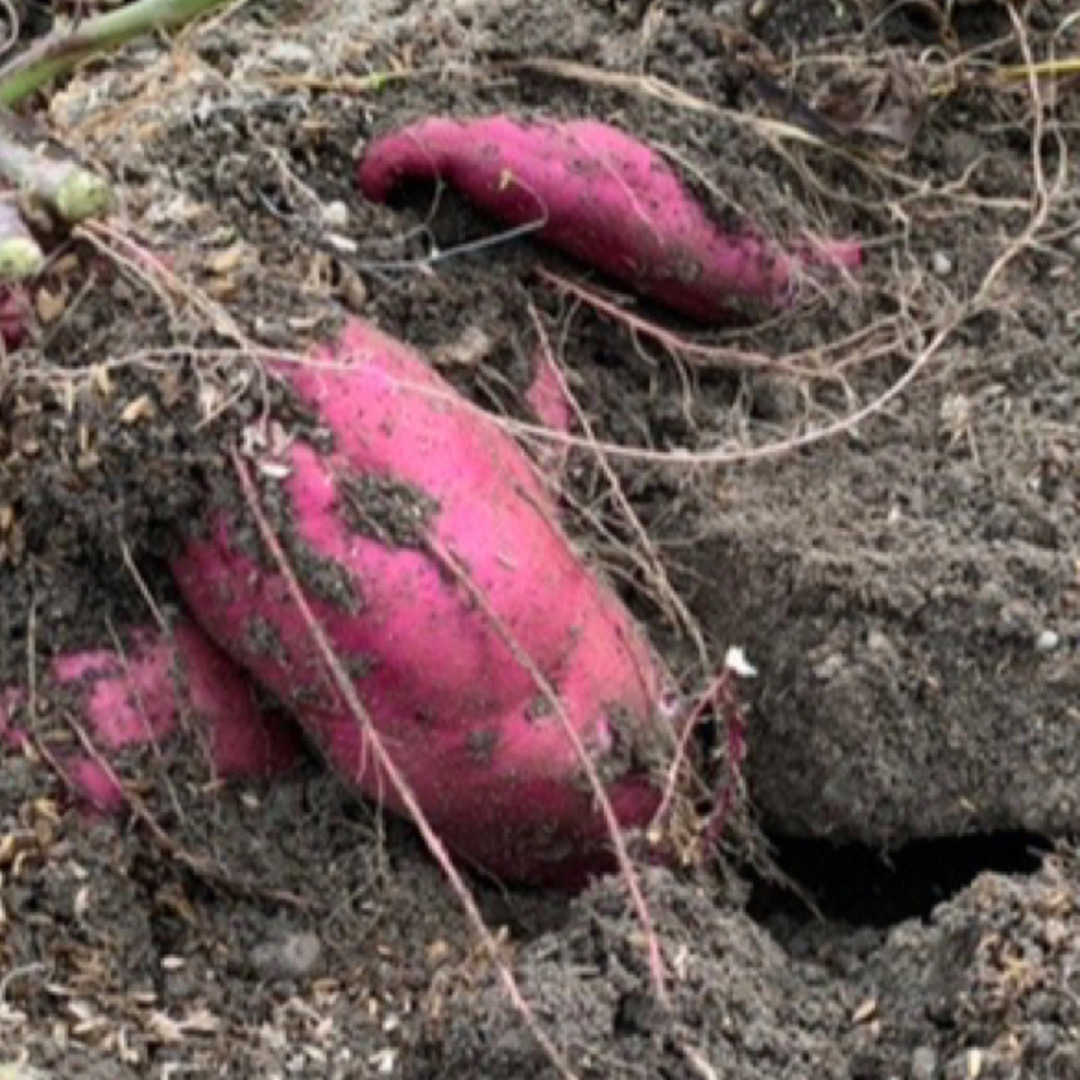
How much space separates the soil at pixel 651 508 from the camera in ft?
4.93

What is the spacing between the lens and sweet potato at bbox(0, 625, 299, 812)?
1605 mm

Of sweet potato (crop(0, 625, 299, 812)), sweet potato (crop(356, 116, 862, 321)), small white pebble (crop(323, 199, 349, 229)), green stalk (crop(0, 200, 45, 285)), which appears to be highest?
green stalk (crop(0, 200, 45, 285))

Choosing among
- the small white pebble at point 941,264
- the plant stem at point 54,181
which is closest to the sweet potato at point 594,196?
the small white pebble at point 941,264

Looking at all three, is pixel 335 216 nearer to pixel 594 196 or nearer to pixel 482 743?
pixel 594 196

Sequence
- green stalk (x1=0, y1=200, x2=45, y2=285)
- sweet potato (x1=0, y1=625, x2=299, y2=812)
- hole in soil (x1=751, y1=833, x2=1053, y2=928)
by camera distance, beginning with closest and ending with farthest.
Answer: green stalk (x1=0, y1=200, x2=45, y2=285)
sweet potato (x1=0, y1=625, x2=299, y2=812)
hole in soil (x1=751, y1=833, x2=1053, y2=928)

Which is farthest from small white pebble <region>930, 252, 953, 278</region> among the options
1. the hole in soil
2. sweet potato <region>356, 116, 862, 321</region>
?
the hole in soil

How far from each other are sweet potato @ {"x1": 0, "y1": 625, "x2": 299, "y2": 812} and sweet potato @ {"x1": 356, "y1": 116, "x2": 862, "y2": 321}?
0.34 m

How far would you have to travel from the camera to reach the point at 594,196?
1795mm

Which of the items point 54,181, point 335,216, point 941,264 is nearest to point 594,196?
point 335,216

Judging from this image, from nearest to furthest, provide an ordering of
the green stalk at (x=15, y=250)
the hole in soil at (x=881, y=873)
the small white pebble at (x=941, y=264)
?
the green stalk at (x=15, y=250) < the hole in soil at (x=881, y=873) < the small white pebble at (x=941, y=264)

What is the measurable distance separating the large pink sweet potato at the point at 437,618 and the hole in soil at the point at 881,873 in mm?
137

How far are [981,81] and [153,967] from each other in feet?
2.87

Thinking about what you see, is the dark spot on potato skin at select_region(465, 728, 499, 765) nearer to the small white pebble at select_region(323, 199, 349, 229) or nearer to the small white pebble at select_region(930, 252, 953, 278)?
the small white pebble at select_region(323, 199, 349, 229)

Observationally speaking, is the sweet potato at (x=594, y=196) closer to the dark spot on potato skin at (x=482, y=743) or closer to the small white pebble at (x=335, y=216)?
the small white pebble at (x=335, y=216)
